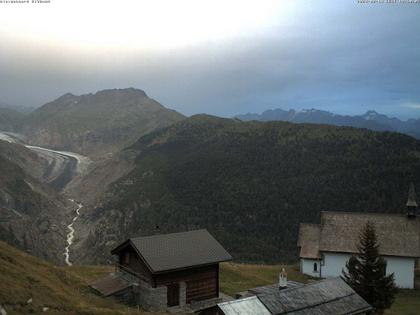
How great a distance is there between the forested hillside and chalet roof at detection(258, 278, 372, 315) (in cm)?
10206

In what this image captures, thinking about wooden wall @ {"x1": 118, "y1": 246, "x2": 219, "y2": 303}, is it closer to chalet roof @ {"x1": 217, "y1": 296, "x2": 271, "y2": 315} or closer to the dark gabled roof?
the dark gabled roof

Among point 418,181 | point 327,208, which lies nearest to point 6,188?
point 327,208

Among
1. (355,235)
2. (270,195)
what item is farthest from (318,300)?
(270,195)

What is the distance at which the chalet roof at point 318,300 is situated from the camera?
27297 millimetres

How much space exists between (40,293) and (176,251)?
40.4 feet

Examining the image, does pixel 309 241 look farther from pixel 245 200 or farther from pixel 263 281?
pixel 245 200

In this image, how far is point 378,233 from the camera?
55.2 m

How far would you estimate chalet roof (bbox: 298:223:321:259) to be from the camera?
183ft

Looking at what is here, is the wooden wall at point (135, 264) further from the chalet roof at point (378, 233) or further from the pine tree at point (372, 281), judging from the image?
the chalet roof at point (378, 233)

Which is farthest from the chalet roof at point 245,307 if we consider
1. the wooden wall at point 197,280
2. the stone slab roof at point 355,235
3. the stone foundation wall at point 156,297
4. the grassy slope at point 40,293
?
the stone slab roof at point 355,235

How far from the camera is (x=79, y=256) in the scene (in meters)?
144

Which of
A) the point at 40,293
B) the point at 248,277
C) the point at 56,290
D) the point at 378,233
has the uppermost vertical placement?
the point at 378,233

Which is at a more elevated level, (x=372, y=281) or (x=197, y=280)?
(x=372, y=281)

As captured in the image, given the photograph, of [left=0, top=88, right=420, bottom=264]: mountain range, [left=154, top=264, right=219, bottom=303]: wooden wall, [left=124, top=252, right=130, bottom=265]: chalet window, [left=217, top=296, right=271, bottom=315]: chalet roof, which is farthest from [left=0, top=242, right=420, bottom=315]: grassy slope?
[left=0, top=88, right=420, bottom=264]: mountain range
